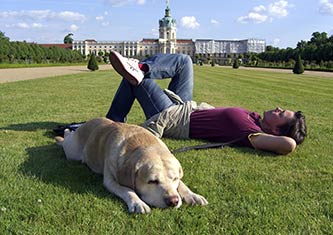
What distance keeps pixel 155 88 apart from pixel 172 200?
2636mm

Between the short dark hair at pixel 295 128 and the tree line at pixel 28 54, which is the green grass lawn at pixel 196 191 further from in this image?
the tree line at pixel 28 54

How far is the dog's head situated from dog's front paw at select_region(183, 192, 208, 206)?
0.42ft

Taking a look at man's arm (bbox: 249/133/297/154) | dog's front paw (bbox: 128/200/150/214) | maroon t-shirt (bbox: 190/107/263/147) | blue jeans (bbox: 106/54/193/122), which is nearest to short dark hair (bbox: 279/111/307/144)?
man's arm (bbox: 249/133/297/154)

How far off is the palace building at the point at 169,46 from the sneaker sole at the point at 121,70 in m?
154

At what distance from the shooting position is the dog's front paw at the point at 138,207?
116 inches

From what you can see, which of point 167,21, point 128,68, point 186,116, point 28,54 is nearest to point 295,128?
point 186,116

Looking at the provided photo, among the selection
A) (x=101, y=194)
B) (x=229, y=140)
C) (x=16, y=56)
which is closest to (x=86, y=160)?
(x=101, y=194)

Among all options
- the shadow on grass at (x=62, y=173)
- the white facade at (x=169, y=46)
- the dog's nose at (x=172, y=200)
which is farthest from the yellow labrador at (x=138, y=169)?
the white facade at (x=169, y=46)

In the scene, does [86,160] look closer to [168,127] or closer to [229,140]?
[168,127]

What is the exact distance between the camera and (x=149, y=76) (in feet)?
17.8

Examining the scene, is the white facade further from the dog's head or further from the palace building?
the dog's head

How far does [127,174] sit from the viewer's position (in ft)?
10.5

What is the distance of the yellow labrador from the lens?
2.99 m

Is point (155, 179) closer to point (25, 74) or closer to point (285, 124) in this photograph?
point (285, 124)
